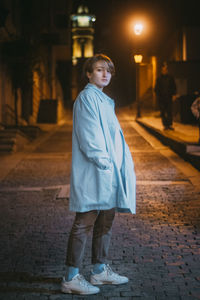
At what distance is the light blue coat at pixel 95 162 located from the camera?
130 inches

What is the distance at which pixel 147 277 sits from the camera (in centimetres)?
367

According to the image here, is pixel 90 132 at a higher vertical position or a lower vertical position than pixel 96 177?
higher

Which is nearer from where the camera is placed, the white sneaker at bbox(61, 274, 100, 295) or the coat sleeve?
the coat sleeve

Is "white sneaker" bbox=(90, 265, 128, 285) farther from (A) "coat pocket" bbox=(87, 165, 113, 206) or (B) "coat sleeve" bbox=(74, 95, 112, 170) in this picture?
(B) "coat sleeve" bbox=(74, 95, 112, 170)

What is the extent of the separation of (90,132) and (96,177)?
1.13 feet

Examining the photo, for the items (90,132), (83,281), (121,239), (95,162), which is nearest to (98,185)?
(95,162)

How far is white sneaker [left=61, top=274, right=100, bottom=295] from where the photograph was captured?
339 cm

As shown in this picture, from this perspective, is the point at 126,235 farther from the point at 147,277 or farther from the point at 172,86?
the point at 172,86

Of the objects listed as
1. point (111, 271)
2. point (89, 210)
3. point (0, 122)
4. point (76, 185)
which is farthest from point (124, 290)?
point (0, 122)

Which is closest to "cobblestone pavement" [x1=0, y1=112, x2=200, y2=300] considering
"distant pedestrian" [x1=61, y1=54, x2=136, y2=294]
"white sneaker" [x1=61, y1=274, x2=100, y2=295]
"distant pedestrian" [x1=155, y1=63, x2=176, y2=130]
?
"white sneaker" [x1=61, y1=274, x2=100, y2=295]

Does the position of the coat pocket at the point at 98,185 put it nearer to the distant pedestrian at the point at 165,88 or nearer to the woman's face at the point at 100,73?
the woman's face at the point at 100,73

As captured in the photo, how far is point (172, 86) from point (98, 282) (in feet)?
39.5

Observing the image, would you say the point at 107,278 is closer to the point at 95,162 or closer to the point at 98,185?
the point at 98,185

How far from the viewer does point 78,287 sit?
3.39 metres
